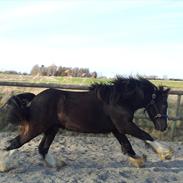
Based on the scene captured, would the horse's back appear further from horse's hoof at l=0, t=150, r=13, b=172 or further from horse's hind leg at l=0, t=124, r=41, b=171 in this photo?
horse's hoof at l=0, t=150, r=13, b=172

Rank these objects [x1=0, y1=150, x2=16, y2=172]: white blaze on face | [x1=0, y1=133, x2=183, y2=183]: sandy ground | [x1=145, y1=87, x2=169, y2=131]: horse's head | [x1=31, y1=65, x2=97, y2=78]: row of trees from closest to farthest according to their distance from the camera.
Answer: [x1=0, y1=133, x2=183, y2=183]: sandy ground → [x1=0, y1=150, x2=16, y2=172]: white blaze on face → [x1=145, y1=87, x2=169, y2=131]: horse's head → [x1=31, y1=65, x2=97, y2=78]: row of trees

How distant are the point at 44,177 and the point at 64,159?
3.31 ft

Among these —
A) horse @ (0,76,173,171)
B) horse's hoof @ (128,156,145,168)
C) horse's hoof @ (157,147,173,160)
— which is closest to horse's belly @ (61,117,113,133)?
horse @ (0,76,173,171)

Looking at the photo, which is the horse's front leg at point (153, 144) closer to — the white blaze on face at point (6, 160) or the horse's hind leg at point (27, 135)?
the horse's hind leg at point (27, 135)

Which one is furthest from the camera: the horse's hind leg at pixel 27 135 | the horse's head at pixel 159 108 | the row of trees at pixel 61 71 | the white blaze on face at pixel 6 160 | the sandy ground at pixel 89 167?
the row of trees at pixel 61 71

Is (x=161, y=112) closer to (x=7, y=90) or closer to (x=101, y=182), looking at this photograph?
(x=101, y=182)

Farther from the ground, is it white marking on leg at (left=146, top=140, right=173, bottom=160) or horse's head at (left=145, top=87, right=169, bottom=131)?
horse's head at (left=145, top=87, right=169, bottom=131)

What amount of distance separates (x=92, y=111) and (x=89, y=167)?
824mm

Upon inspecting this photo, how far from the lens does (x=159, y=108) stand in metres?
6.38

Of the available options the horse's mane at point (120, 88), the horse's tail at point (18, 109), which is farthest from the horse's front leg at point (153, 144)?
the horse's tail at point (18, 109)

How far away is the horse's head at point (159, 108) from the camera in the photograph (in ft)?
20.8

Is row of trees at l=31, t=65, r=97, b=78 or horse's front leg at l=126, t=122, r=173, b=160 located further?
row of trees at l=31, t=65, r=97, b=78

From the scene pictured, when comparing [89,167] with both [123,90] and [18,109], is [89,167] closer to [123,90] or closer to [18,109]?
[123,90]

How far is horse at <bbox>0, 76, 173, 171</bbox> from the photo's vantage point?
6246 mm
